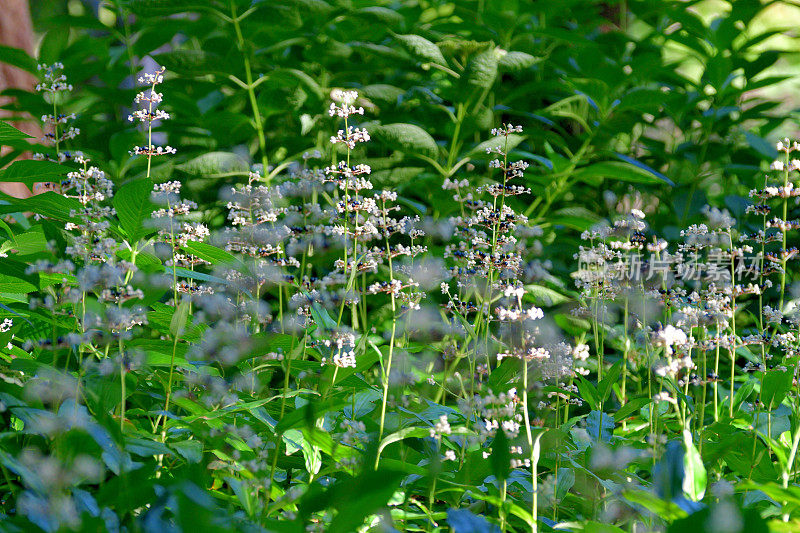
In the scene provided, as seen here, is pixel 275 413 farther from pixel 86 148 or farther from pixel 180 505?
pixel 86 148

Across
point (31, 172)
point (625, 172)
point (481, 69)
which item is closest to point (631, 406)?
point (625, 172)

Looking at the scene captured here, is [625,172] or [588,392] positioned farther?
[625,172]

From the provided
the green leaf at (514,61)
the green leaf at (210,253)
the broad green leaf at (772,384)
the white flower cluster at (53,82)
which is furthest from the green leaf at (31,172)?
the broad green leaf at (772,384)

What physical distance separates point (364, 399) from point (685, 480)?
36.2 inches

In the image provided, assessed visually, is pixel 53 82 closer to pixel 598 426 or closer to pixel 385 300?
pixel 385 300

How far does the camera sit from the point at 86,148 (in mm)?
3752

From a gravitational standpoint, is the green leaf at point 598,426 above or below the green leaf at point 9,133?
below

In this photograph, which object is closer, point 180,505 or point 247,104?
point 180,505

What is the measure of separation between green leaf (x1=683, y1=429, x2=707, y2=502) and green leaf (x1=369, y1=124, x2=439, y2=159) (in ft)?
6.46

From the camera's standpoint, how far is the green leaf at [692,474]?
4.48 feet

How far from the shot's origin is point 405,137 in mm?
3059

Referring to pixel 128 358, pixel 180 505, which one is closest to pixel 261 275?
pixel 128 358

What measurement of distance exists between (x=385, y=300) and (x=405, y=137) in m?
0.79

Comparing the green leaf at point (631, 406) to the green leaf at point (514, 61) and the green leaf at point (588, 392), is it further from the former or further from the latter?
the green leaf at point (514, 61)
